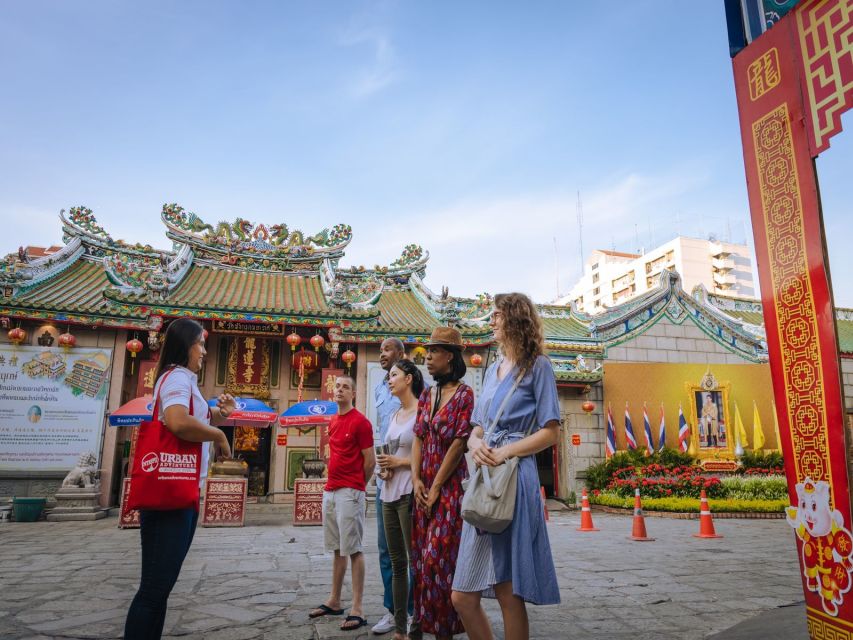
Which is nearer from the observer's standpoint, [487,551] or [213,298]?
[487,551]

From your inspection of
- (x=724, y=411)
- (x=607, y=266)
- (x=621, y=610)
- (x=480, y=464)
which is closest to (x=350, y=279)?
(x=724, y=411)

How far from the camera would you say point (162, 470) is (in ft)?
8.22

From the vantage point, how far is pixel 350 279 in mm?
16703

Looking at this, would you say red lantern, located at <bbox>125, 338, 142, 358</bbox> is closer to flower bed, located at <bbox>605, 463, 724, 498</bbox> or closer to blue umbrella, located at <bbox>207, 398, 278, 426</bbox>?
blue umbrella, located at <bbox>207, 398, 278, 426</bbox>

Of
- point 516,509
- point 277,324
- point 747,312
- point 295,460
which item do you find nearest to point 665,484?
point 295,460

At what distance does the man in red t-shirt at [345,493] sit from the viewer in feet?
12.7

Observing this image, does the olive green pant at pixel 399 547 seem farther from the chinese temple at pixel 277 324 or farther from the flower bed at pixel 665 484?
the flower bed at pixel 665 484

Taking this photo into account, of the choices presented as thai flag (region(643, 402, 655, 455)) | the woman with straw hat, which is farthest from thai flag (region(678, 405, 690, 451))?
the woman with straw hat

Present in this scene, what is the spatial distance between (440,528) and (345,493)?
4.08ft

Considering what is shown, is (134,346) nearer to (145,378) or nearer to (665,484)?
(145,378)

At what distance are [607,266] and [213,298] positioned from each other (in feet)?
157

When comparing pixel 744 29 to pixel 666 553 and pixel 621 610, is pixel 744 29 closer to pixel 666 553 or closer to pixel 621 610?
pixel 621 610

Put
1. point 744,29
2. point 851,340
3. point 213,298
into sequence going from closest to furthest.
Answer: point 744,29
point 213,298
point 851,340

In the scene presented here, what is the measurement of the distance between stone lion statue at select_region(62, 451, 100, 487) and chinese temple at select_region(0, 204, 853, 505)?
0.33 meters
